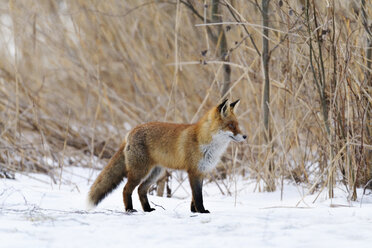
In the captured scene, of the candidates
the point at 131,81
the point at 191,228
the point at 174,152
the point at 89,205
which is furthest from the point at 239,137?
the point at 131,81

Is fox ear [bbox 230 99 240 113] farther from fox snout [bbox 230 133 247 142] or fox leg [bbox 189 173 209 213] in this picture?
fox leg [bbox 189 173 209 213]

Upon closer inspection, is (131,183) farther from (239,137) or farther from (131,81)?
(131,81)

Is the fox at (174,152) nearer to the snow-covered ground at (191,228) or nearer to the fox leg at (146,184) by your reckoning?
the fox leg at (146,184)

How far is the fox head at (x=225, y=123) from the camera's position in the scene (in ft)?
13.5

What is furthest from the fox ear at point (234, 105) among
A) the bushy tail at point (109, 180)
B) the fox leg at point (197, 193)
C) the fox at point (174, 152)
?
the bushy tail at point (109, 180)

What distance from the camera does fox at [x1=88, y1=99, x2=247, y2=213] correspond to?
4164mm

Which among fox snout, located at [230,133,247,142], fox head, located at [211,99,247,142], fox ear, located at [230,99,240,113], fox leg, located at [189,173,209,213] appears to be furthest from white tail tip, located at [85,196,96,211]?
fox ear, located at [230,99,240,113]

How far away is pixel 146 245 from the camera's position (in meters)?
2.79

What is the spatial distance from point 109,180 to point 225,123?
108cm

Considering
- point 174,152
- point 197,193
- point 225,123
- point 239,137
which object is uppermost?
point 225,123

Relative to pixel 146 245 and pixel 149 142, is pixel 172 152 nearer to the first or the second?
pixel 149 142

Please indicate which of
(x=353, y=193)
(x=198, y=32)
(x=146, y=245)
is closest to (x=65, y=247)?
(x=146, y=245)

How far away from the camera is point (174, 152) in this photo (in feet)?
13.9

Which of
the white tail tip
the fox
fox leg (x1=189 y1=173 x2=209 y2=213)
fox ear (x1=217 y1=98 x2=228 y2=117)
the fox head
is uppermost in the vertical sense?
fox ear (x1=217 y1=98 x2=228 y2=117)
